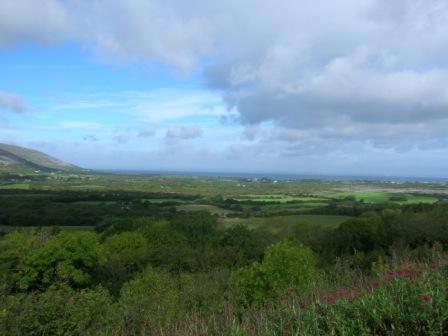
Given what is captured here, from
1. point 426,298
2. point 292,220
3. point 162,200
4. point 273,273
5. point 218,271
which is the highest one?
point 426,298

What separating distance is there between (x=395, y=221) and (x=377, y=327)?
54.5m

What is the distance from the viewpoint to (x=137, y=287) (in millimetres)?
31531

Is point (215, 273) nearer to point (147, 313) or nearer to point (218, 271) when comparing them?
point (218, 271)

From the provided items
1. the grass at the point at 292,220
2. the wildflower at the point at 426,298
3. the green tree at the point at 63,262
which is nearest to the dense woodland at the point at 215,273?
the wildflower at the point at 426,298

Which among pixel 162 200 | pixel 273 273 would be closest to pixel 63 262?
pixel 273 273

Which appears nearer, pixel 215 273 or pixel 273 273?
pixel 273 273

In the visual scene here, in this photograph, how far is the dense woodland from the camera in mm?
5625

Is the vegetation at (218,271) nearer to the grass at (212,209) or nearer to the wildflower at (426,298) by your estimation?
the wildflower at (426,298)

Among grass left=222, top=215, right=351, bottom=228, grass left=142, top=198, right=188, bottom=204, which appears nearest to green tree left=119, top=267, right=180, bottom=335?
grass left=222, top=215, right=351, bottom=228

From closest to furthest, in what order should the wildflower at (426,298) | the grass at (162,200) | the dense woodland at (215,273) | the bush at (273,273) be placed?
the wildflower at (426,298), the dense woodland at (215,273), the bush at (273,273), the grass at (162,200)

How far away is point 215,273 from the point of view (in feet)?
125

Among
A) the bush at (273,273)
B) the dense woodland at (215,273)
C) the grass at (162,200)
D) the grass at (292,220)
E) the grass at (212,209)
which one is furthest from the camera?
the grass at (162,200)

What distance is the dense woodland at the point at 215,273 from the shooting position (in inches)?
221

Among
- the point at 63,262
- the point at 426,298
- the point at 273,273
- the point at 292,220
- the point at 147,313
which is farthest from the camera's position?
the point at 292,220
